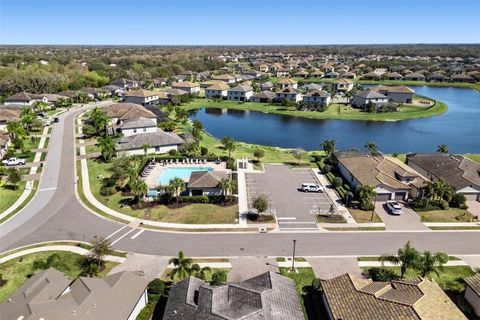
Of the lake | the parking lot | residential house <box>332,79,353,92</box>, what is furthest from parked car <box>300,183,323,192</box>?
residential house <box>332,79,353,92</box>

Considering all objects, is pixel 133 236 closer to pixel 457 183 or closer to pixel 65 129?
pixel 457 183

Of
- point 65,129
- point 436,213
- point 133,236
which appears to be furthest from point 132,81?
point 436,213

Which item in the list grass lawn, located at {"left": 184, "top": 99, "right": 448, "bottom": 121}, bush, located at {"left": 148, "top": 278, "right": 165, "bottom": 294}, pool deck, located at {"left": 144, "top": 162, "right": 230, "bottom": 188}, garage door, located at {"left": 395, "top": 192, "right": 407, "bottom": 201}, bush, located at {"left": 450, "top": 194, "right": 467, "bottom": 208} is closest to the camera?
bush, located at {"left": 148, "top": 278, "right": 165, "bottom": 294}

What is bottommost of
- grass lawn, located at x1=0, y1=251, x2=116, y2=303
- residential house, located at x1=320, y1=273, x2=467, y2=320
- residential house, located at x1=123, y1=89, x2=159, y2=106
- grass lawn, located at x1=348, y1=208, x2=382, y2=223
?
grass lawn, located at x1=348, y1=208, x2=382, y2=223

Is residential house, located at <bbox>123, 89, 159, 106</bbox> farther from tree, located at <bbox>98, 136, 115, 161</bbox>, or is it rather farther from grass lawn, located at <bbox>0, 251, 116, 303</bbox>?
grass lawn, located at <bbox>0, 251, 116, 303</bbox>

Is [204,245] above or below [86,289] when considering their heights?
below

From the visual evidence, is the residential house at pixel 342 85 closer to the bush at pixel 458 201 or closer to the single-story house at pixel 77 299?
the bush at pixel 458 201

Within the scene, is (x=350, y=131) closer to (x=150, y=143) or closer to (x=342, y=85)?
(x=150, y=143)
